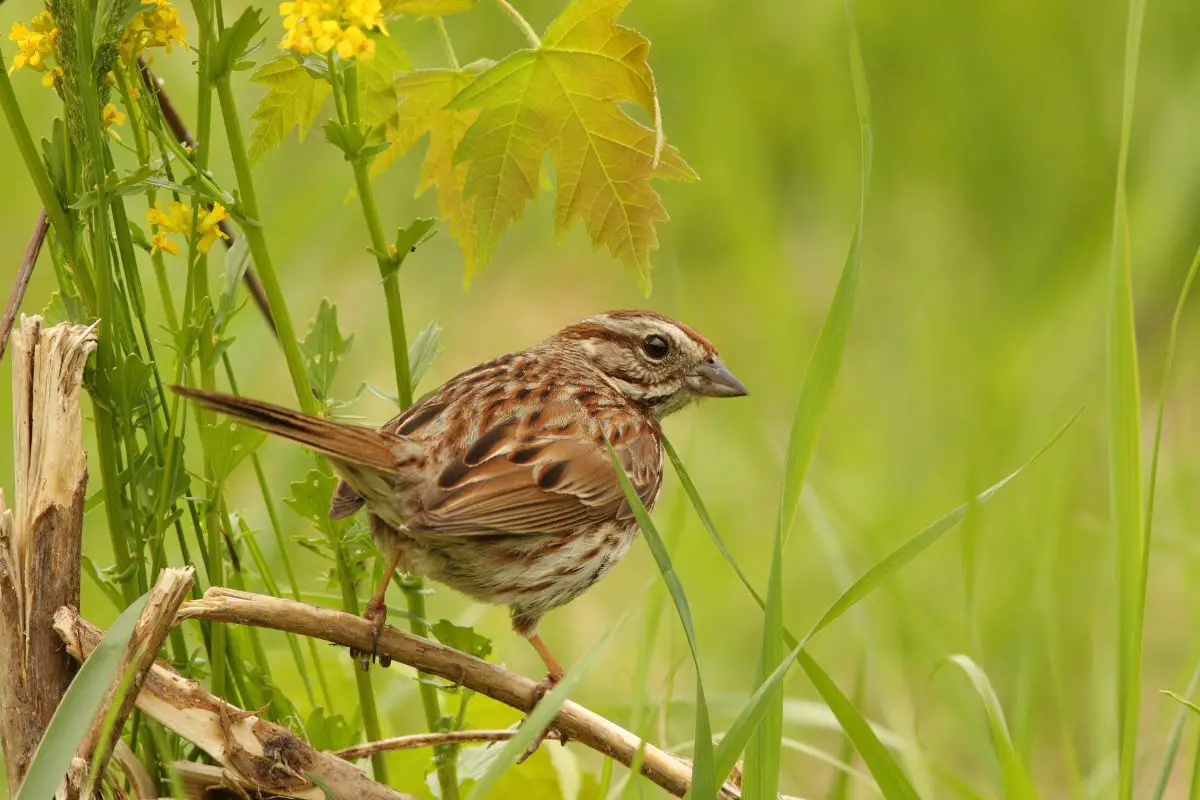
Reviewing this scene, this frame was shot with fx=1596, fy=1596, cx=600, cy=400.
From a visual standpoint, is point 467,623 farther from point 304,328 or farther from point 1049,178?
point 1049,178

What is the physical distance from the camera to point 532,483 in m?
3.20

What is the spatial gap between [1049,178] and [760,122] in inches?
47.8

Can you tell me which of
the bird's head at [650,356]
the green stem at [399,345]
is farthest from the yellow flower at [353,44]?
the bird's head at [650,356]

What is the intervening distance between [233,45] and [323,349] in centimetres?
63

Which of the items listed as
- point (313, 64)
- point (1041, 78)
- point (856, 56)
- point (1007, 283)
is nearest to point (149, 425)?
point (313, 64)

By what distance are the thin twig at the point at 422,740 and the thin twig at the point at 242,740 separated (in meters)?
0.15

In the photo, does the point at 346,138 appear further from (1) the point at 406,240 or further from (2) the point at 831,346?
(2) the point at 831,346

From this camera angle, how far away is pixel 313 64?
8.56 feet

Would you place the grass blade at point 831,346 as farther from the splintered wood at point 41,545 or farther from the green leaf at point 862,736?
the splintered wood at point 41,545

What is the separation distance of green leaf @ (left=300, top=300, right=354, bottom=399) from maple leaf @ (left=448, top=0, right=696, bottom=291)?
0.31 metres

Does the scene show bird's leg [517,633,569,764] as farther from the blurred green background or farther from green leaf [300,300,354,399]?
the blurred green background

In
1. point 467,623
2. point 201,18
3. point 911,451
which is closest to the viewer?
point 201,18

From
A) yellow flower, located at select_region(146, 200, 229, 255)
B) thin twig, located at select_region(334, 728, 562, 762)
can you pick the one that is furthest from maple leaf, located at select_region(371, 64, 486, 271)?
thin twig, located at select_region(334, 728, 562, 762)

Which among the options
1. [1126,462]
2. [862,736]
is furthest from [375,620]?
[1126,462]
